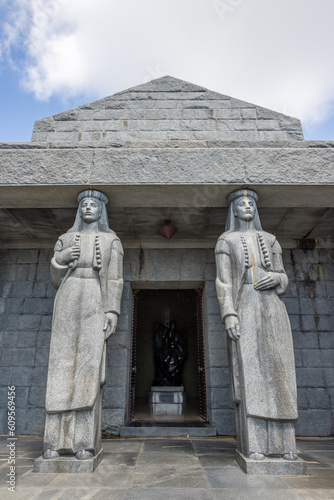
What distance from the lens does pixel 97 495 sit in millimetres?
2289

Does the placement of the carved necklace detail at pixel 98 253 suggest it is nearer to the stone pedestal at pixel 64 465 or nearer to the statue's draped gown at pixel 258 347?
the statue's draped gown at pixel 258 347

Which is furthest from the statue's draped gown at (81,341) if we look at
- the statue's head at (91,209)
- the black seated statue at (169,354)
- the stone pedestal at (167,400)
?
the black seated statue at (169,354)

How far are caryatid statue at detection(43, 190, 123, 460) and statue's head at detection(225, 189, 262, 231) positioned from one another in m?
1.30

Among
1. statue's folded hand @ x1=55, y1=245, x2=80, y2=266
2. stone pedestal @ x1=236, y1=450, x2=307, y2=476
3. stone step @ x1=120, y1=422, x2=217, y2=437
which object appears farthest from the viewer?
stone step @ x1=120, y1=422, x2=217, y2=437

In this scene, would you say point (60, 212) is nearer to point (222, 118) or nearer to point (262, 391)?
point (222, 118)

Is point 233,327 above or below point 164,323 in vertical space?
below

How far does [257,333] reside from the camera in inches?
122

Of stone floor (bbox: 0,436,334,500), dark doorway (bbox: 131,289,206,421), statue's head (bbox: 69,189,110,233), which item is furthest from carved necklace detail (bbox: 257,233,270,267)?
dark doorway (bbox: 131,289,206,421)

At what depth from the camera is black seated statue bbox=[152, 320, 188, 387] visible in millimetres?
7418

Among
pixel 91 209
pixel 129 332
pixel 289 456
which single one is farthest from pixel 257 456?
pixel 91 209

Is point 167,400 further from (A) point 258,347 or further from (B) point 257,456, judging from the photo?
(A) point 258,347

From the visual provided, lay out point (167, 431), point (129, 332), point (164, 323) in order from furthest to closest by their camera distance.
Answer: point (164, 323), point (129, 332), point (167, 431)

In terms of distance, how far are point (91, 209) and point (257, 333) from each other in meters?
2.12

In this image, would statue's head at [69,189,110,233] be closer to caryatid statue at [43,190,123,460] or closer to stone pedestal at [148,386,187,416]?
caryatid statue at [43,190,123,460]
